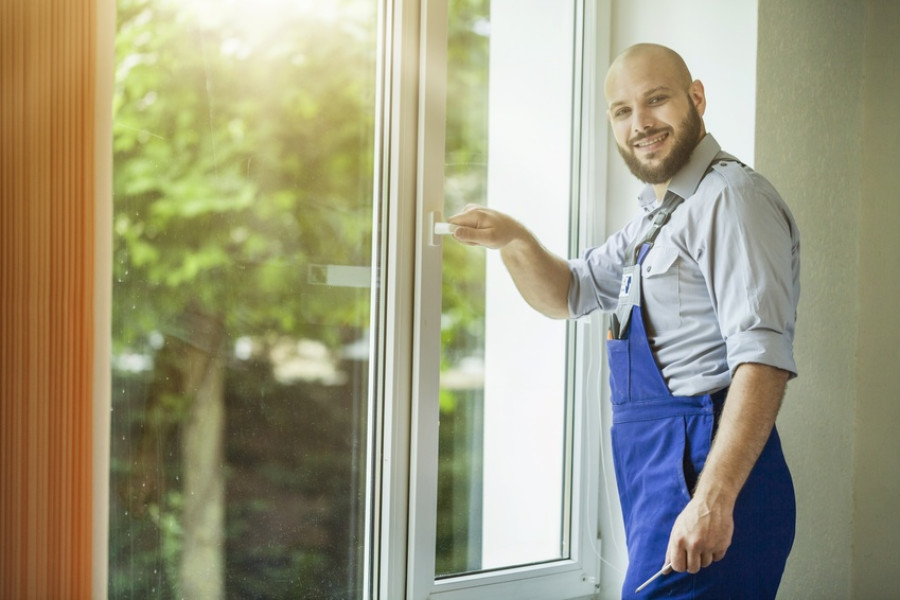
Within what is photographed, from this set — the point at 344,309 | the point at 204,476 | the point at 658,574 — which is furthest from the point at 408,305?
the point at 658,574

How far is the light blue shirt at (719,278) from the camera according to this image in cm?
139

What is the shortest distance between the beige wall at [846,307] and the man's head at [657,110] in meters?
0.51

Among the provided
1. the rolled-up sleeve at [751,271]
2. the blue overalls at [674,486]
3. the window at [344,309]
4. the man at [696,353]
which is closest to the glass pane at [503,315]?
the window at [344,309]

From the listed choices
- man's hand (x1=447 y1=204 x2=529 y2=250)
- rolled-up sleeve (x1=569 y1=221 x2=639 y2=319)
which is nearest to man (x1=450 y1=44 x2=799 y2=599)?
rolled-up sleeve (x1=569 y1=221 x2=639 y2=319)

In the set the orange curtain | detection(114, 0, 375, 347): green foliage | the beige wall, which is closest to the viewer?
the orange curtain

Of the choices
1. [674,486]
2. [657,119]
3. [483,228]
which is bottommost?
[674,486]

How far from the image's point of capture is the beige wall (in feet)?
6.82

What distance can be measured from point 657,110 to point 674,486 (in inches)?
27.9

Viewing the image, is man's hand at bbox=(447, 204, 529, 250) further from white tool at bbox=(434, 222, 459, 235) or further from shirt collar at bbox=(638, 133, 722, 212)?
shirt collar at bbox=(638, 133, 722, 212)

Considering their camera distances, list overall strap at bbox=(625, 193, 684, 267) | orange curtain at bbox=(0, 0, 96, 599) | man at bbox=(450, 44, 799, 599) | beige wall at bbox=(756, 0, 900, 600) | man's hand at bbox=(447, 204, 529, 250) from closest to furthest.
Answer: orange curtain at bbox=(0, 0, 96, 599) < man at bbox=(450, 44, 799, 599) < overall strap at bbox=(625, 193, 684, 267) < man's hand at bbox=(447, 204, 529, 250) < beige wall at bbox=(756, 0, 900, 600)

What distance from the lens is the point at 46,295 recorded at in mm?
1287

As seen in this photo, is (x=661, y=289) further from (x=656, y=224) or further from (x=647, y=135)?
(x=647, y=135)

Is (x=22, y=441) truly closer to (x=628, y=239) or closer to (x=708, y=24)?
(x=628, y=239)

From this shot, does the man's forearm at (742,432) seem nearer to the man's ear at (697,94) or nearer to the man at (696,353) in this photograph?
the man at (696,353)
